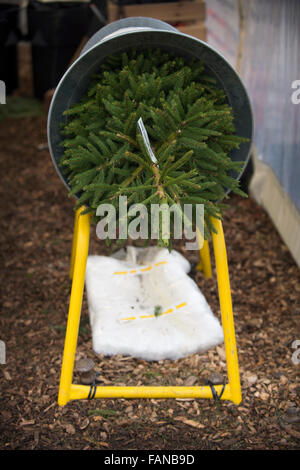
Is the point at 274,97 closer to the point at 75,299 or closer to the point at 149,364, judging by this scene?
the point at 149,364

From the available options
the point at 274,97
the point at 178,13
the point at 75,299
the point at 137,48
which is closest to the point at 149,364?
the point at 75,299

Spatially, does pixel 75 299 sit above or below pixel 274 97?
below

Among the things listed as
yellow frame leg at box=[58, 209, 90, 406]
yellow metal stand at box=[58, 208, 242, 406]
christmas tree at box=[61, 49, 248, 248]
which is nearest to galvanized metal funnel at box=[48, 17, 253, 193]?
christmas tree at box=[61, 49, 248, 248]

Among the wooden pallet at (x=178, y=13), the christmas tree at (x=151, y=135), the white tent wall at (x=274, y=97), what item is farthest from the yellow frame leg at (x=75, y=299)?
the wooden pallet at (x=178, y=13)

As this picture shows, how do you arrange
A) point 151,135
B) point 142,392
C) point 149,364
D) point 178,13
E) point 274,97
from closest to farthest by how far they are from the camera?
1. point 151,135
2. point 142,392
3. point 149,364
4. point 274,97
5. point 178,13

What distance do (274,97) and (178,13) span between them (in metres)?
1.36

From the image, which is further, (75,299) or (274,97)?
(274,97)

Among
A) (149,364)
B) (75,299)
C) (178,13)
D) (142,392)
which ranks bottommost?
(149,364)

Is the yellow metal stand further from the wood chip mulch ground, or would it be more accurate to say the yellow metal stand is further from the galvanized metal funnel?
the galvanized metal funnel

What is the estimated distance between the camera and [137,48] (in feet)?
6.79

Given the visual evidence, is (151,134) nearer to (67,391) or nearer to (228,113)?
(228,113)

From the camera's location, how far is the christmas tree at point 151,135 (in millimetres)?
1918

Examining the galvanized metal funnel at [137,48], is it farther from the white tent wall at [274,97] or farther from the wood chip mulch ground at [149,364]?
the white tent wall at [274,97]

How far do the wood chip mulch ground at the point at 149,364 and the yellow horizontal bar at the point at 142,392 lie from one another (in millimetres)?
115
